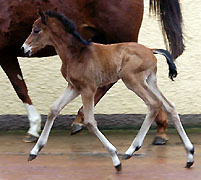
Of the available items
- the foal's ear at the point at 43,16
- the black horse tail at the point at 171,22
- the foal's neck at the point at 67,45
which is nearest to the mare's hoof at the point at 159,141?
the black horse tail at the point at 171,22

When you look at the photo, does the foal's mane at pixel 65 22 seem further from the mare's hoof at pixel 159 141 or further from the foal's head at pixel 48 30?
the mare's hoof at pixel 159 141

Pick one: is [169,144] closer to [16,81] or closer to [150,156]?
[150,156]

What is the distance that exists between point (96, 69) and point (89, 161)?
838mm

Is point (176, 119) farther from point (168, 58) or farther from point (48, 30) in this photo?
point (48, 30)

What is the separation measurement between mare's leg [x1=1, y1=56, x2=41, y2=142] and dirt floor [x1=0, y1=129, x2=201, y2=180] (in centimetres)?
26

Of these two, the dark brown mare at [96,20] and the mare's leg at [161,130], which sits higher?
the dark brown mare at [96,20]

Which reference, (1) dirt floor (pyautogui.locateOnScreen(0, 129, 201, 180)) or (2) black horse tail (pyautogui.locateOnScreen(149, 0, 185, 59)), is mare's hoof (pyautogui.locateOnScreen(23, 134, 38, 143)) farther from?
(2) black horse tail (pyautogui.locateOnScreen(149, 0, 185, 59))

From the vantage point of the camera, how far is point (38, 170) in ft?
15.3

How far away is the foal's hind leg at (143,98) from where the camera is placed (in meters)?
4.68

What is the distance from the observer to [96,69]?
472cm

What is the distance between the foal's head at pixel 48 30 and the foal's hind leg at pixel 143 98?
0.49m

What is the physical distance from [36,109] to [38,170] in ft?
6.67

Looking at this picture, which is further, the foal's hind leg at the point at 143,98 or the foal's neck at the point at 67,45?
the foal's neck at the point at 67,45

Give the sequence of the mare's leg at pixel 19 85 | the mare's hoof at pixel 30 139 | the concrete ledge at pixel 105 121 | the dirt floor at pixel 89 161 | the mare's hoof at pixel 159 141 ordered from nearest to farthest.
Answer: the dirt floor at pixel 89 161 → the mare's hoof at pixel 159 141 → the mare's hoof at pixel 30 139 → the mare's leg at pixel 19 85 → the concrete ledge at pixel 105 121
